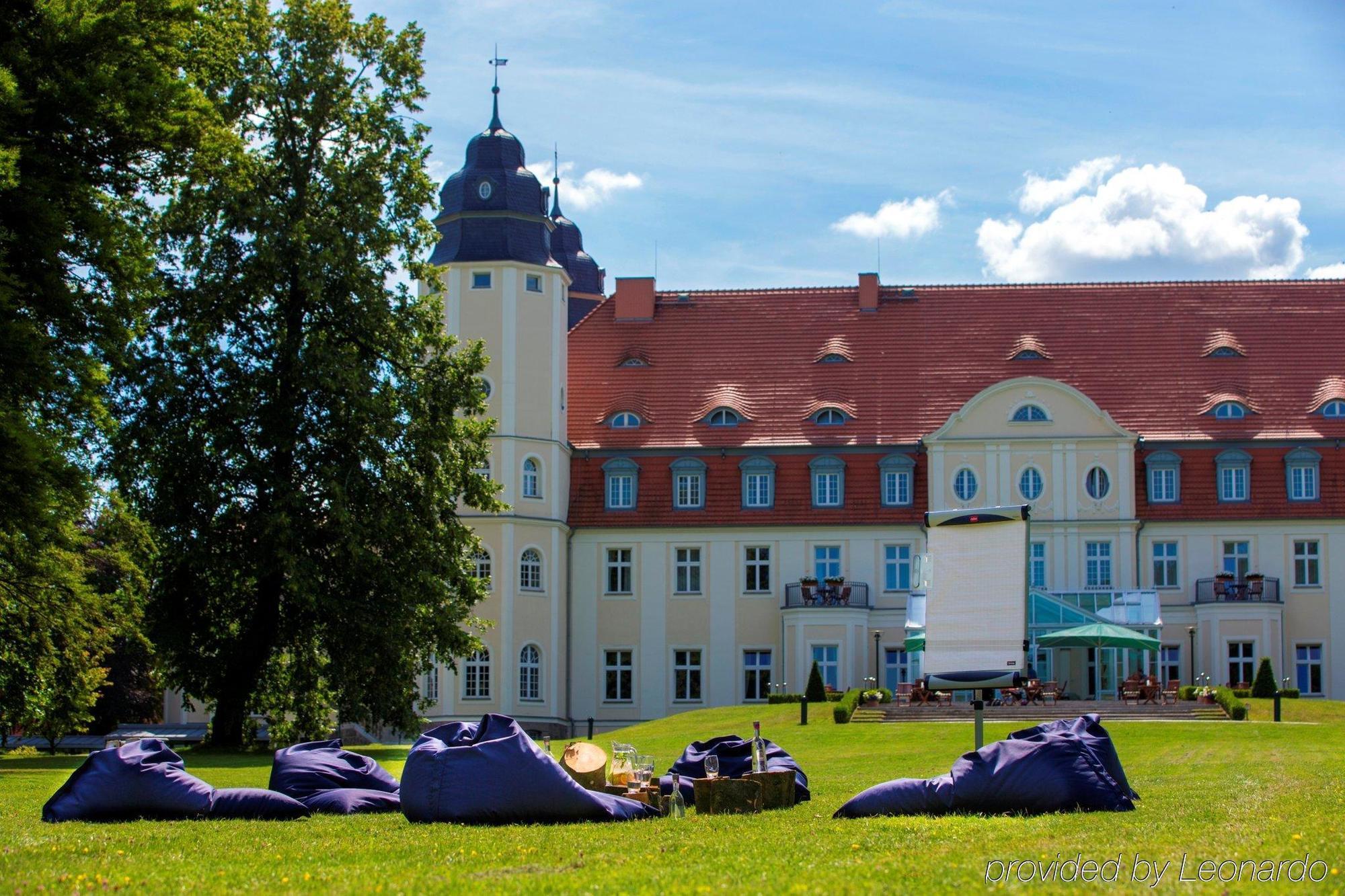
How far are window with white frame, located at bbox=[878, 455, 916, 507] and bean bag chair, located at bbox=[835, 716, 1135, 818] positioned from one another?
34254 mm

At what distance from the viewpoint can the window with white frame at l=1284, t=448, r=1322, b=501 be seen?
4728 centimetres

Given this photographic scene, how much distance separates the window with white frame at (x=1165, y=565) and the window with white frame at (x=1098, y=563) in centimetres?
132

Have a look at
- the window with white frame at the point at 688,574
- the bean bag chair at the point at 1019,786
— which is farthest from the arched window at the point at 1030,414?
the bean bag chair at the point at 1019,786

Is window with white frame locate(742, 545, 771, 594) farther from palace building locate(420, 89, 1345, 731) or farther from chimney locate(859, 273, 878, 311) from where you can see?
chimney locate(859, 273, 878, 311)

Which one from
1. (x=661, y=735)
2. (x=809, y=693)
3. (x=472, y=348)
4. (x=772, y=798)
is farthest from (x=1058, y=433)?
(x=772, y=798)

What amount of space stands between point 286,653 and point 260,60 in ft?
36.0

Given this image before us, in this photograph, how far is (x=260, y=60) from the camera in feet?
104

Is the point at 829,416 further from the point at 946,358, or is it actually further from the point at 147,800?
the point at 147,800

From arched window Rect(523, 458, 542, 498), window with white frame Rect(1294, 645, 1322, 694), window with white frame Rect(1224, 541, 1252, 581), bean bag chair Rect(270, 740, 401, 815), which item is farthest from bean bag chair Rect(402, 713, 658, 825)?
window with white frame Rect(1294, 645, 1322, 694)

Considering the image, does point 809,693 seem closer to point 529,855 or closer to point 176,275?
point 176,275

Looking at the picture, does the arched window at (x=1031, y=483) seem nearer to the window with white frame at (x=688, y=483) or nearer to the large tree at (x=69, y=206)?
the window with white frame at (x=688, y=483)

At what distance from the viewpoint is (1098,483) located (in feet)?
156

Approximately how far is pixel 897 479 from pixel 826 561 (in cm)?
305

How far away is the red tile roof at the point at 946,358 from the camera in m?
49.2
